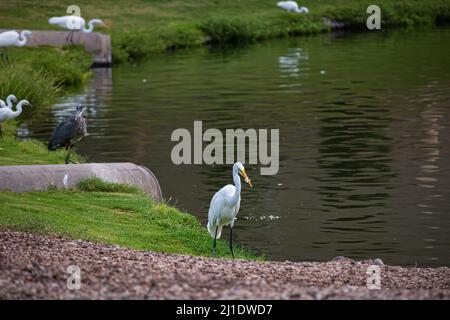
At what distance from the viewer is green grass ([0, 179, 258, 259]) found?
18.5m

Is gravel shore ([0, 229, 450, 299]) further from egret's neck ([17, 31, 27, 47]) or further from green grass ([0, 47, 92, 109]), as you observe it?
egret's neck ([17, 31, 27, 47])

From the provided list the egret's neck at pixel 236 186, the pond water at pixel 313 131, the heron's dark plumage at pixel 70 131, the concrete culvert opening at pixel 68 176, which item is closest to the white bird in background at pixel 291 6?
the pond water at pixel 313 131

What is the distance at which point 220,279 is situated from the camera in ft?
45.0

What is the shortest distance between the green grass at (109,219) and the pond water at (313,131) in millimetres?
1459

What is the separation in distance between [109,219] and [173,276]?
7010 millimetres

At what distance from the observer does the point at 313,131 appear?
35.6m

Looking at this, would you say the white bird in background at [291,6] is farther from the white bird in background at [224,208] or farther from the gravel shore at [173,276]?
the gravel shore at [173,276]

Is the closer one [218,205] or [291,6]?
[218,205]

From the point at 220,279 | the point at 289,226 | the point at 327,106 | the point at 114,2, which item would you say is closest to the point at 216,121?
the point at 327,106

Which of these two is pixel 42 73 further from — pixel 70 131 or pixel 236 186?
pixel 236 186

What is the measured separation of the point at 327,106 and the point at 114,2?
32.9 metres

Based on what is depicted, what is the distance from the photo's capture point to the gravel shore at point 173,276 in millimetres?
12523

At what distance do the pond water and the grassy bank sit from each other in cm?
217

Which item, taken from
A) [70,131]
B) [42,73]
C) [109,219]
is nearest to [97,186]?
[109,219]
